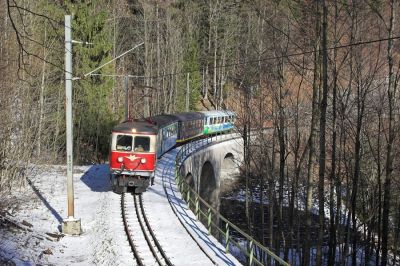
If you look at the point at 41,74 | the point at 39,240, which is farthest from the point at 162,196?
the point at 41,74

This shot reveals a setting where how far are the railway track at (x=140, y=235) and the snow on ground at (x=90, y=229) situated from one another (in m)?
0.21

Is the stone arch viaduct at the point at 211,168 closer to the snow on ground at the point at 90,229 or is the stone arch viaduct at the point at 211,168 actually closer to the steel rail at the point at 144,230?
the snow on ground at the point at 90,229

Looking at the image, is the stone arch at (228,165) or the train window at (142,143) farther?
the stone arch at (228,165)

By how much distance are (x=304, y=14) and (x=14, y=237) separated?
1266cm

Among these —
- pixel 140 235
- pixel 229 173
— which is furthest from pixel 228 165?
pixel 140 235

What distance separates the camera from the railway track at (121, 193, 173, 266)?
1184cm

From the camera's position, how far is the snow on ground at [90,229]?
38.9 feet

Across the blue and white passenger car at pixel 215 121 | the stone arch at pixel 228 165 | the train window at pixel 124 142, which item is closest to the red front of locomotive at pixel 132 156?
the train window at pixel 124 142

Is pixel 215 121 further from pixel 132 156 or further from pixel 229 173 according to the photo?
pixel 132 156

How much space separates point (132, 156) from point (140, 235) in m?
5.26

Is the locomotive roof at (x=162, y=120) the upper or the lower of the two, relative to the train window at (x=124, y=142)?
upper

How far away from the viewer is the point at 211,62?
6112 cm

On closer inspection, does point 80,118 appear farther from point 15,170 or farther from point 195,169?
point 15,170

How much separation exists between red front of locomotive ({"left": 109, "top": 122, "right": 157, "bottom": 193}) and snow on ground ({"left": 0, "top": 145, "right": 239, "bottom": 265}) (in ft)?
2.72
